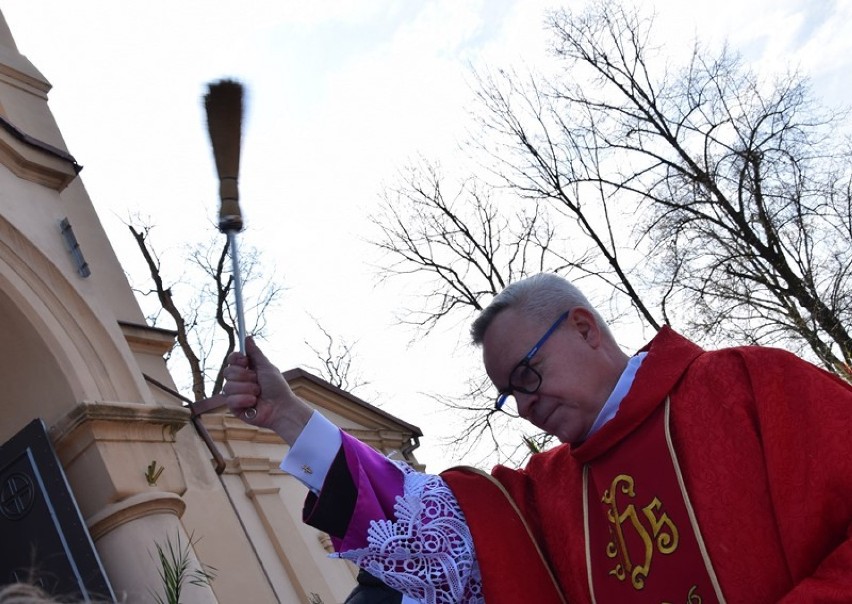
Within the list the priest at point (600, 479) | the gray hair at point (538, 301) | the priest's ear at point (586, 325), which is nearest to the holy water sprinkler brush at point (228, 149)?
the priest at point (600, 479)

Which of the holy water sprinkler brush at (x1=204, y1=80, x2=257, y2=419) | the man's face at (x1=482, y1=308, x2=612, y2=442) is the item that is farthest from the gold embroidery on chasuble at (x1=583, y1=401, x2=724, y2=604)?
the holy water sprinkler brush at (x1=204, y1=80, x2=257, y2=419)

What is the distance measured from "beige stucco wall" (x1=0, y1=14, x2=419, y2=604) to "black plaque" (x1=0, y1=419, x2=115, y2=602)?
0.19m

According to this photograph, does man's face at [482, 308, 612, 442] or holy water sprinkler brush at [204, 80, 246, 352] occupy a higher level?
holy water sprinkler brush at [204, 80, 246, 352]

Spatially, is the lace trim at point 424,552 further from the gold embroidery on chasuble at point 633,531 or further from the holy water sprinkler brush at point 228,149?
the holy water sprinkler brush at point 228,149

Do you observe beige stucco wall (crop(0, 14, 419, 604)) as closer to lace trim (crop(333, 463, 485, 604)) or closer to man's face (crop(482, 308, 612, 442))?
lace trim (crop(333, 463, 485, 604))

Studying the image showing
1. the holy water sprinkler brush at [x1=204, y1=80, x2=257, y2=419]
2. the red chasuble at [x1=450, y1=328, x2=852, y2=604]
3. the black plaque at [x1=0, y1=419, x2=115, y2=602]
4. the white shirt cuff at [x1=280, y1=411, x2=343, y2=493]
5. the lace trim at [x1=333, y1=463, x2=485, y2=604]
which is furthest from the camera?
the black plaque at [x1=0, y1=419, x2=115, y2=602]

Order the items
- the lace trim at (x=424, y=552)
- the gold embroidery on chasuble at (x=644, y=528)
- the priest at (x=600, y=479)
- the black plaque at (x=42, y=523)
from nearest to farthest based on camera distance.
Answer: the priest at (x=600, y=479), the gold embroidery on chasuble at (x=644, y=528), the lace trim at (x=424, y=552), the black plaque at (x=42, y=523)

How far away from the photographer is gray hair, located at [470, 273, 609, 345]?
3332 mm

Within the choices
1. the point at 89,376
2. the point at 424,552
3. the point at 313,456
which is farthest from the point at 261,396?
Result: the point at 89,376

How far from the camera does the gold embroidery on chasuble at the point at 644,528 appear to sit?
2861 millimetres

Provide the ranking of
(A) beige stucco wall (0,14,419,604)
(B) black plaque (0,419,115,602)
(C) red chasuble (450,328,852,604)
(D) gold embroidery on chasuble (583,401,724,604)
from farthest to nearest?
1. (A) beige stucco wall (0,14,419,604)
2. (B) black plaque (0,419,115,602)
3. (D) gold embroidery on chasuble (583,401,724,604)
4. (C) red chasuble (450,328,852,604)

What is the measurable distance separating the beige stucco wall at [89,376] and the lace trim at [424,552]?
3172mm

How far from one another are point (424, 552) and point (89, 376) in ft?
13.4

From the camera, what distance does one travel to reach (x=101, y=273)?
327 inches
